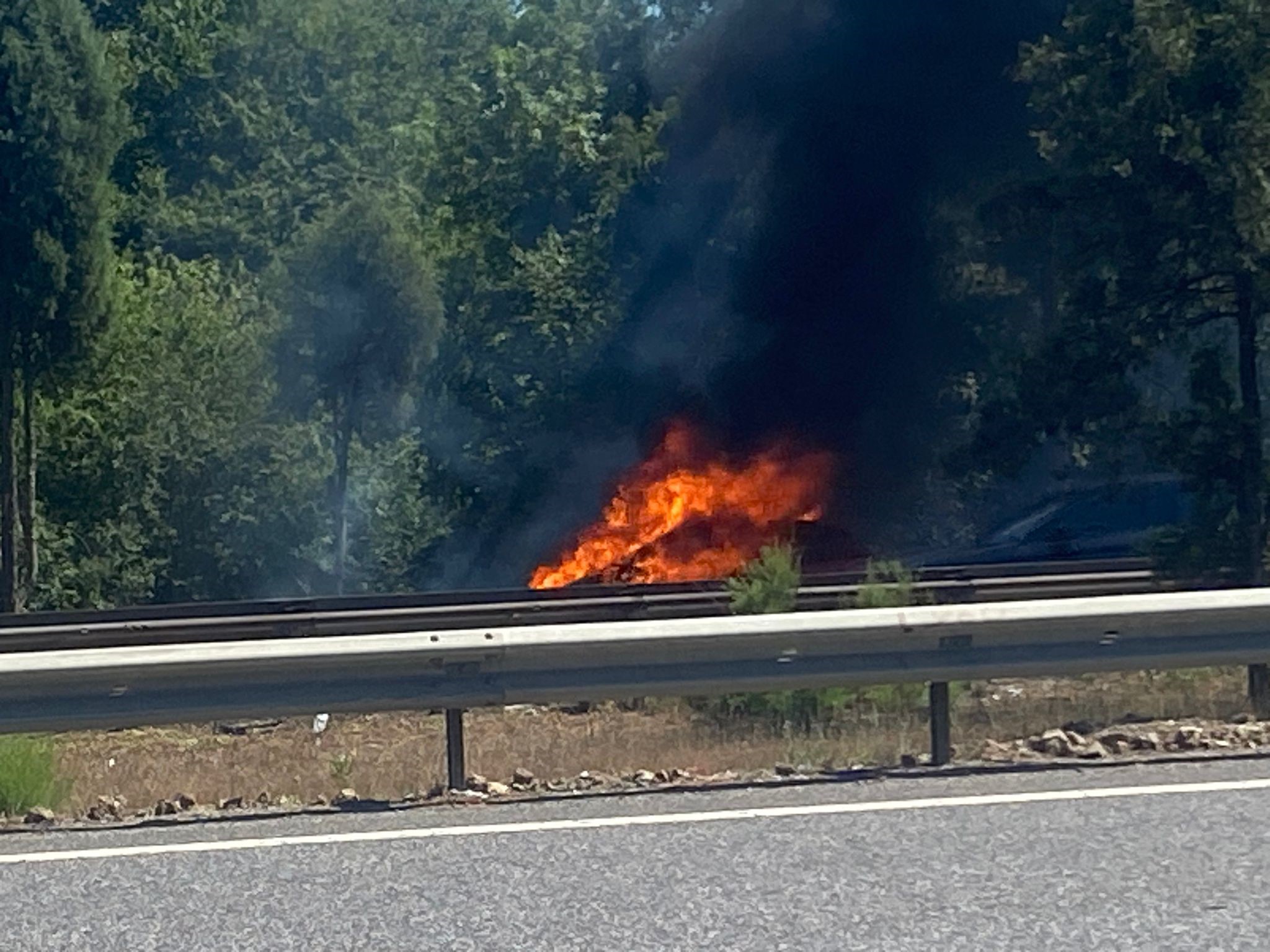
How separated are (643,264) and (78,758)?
22094 millimetres

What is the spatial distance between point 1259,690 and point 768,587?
157 inches

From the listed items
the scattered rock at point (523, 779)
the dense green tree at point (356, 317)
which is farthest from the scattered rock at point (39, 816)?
the dense green tree at point (356, 317)

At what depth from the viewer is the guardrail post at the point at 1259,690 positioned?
Answer: 9.23 meters

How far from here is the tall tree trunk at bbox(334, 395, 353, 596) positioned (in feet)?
117

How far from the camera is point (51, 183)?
28.3 metres

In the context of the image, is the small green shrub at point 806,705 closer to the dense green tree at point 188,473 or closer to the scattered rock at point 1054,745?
the scattered rock at point 1054,745

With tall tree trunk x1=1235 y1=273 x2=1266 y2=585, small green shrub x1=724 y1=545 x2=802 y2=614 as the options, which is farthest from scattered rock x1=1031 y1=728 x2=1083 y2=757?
tall tree trunk x1=1235 y1=273 x2=1266 y2=585

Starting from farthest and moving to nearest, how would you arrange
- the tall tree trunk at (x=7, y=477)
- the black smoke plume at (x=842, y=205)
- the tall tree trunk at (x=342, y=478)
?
the tall tree trunk at (x=342, y=478) < the tall tree trunk at (x=7, y=477) < the black smoke plume at (x=842, y=205)

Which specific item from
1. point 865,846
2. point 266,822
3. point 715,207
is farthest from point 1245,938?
point 715,207

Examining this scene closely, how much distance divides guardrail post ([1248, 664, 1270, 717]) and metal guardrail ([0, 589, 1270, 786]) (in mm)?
1176

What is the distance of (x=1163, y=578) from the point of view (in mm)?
15406

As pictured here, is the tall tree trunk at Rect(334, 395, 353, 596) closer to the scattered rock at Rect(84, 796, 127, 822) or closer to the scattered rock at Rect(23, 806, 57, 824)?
the scattered rock at Rect(84, 796, 127, 822)

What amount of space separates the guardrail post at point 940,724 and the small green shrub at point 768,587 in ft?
15.2

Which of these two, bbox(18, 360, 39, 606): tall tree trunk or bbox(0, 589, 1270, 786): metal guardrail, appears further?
bbox(18, 360, 39, 606): tall tree trunk
